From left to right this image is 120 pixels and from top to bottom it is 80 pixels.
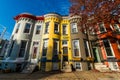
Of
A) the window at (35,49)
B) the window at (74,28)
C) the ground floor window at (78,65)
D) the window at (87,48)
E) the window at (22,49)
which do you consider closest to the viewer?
the ground floor window at (78,65)

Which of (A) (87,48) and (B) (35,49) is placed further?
(B) (35,49)

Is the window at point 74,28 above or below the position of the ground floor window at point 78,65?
above

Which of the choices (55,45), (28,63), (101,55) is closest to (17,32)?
(28,63)

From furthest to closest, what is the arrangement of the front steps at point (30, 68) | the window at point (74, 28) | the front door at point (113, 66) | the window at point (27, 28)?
the window at point (27, 28), the window at point (74, 28), the front door at point (113, 66), the front steps at point (30, 68)

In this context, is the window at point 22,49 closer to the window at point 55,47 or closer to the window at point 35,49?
the window at point 35,49

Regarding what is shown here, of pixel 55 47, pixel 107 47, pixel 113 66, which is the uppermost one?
pixel 55 47

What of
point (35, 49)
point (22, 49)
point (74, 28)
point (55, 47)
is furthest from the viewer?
point (74, 28)

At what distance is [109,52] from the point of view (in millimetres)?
14586

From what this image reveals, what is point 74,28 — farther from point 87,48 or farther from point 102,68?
point 102,68

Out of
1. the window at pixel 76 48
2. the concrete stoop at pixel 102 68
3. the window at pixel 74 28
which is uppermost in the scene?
the window at pixel 74 28

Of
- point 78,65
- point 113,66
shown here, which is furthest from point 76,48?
point 113,66

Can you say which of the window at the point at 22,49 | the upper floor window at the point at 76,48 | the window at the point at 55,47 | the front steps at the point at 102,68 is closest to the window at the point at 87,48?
the upper floor window at the point at 76,48

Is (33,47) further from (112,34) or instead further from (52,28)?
(112,34)

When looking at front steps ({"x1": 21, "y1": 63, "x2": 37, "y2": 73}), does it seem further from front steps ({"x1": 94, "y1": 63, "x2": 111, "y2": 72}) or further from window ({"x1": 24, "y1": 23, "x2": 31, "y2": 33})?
front steps ({"x1": 94, "y1": 63, "x2": 111, "y2": 72})
